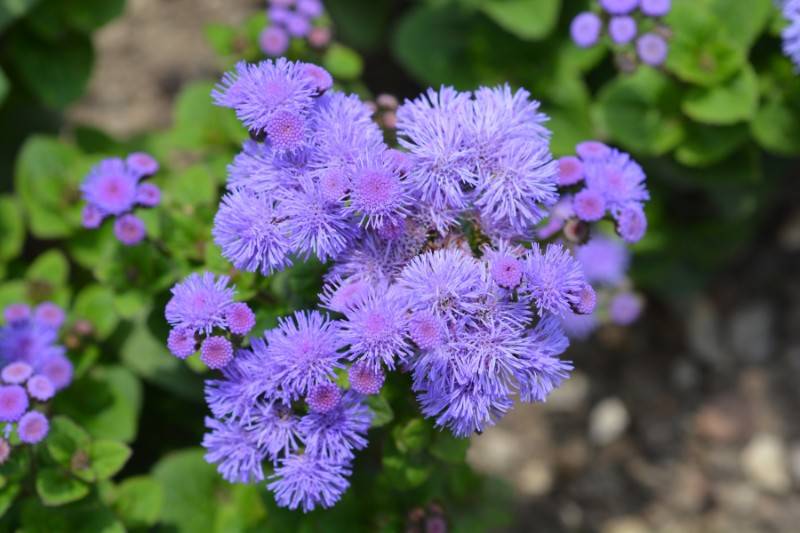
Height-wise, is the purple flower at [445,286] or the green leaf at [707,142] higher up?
the green leaf at [707,142]

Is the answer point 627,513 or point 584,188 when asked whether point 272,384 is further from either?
point 627,513

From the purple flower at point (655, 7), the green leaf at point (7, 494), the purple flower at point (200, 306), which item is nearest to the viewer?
the purple flower at point (200, 306)

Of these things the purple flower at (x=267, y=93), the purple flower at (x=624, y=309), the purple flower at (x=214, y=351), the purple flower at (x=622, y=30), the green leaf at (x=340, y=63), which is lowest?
the purple flower at (x=214, y=351)

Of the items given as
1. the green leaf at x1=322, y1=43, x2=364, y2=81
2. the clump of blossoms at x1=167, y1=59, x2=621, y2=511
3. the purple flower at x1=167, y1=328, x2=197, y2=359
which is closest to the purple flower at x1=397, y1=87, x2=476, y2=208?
the clump of blossoms at x1=167, y1=59, x2=621, y2=511

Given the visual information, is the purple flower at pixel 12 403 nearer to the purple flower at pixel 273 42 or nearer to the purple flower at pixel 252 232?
the purple flower at pixel 252 232

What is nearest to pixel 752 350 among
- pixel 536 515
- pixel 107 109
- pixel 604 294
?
pixel 604 294

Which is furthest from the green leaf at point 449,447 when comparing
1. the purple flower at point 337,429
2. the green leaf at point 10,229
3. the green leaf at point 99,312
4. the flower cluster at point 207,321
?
the green leaf at point 10,229
